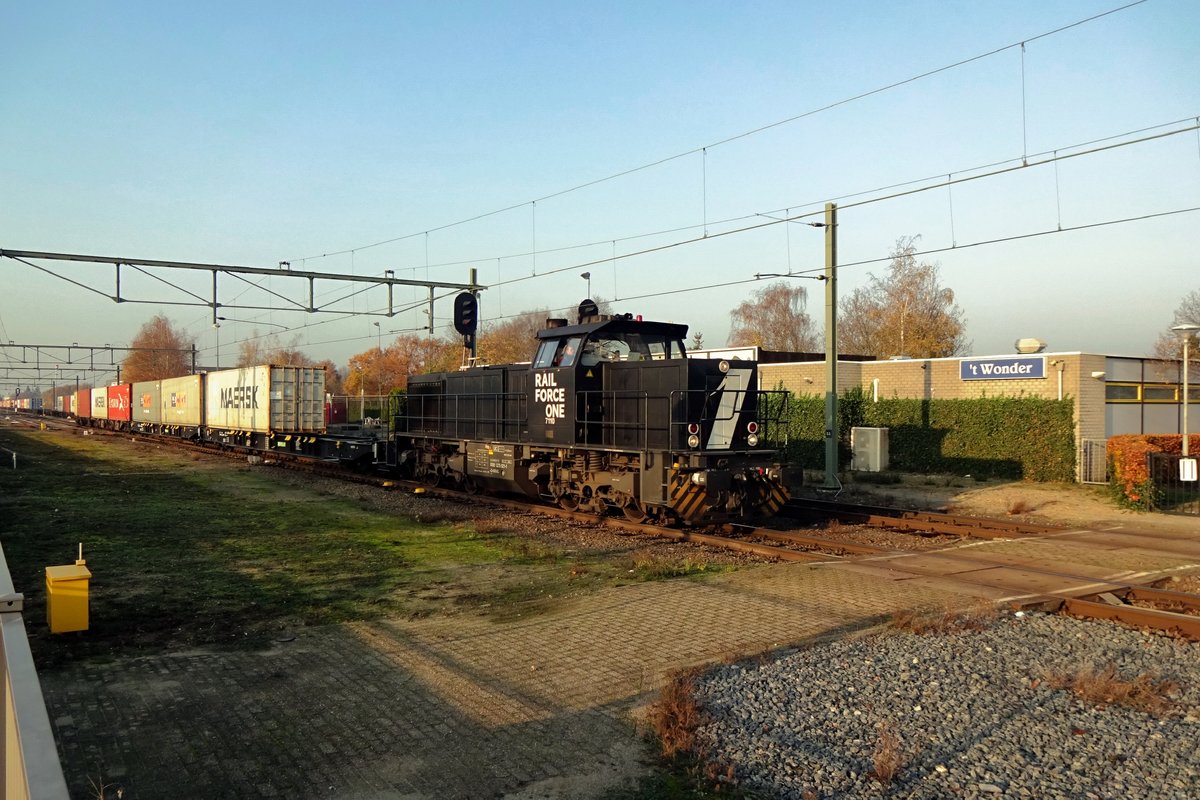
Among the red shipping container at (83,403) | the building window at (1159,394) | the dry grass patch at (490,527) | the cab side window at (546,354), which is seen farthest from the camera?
the red shipping container at (83,403)

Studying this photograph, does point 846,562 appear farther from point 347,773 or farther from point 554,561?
point 347,773

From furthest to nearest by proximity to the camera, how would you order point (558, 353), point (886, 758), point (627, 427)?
point (558, 353)
point (627, 427)
point (886, 758)

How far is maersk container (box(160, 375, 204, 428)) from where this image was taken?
115 ft

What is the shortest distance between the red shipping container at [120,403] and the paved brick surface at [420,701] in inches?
1864

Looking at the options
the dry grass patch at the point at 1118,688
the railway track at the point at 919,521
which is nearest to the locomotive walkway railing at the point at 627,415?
the railway track at the point at 919,521

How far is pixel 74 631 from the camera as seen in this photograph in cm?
717

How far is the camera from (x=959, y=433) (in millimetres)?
22844

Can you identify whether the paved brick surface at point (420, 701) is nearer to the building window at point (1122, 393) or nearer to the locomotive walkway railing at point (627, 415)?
the locomotive walkway railing at point (627, 415)

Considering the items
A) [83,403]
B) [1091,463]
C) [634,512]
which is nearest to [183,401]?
[634,512]

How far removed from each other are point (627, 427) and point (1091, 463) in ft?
47.7

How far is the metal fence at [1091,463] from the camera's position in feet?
68.0

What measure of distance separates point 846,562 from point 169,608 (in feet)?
26.3

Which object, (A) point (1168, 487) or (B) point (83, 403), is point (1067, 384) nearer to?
(A) point (1168, 487)

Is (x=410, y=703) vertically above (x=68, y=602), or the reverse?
(x=68, y=602)
